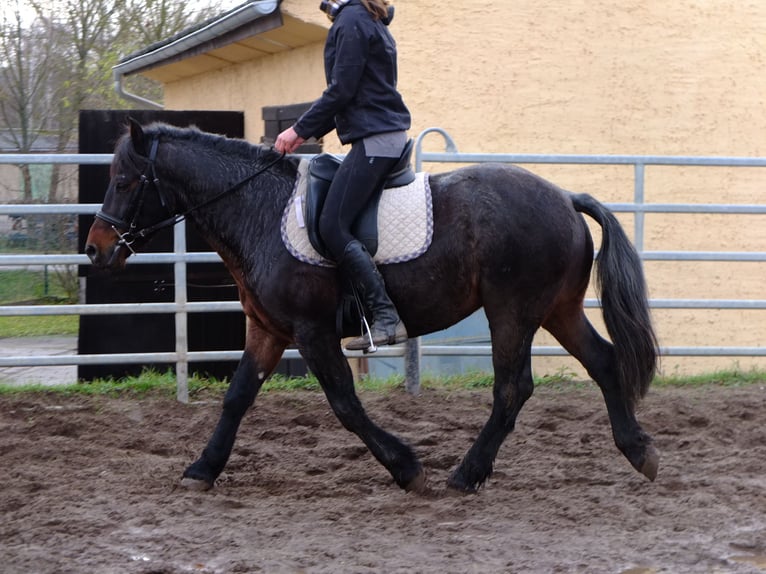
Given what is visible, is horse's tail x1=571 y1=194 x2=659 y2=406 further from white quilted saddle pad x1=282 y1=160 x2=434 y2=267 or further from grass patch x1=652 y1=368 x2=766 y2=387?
grass patch x1=652 y1=368 x2=766 y2=387

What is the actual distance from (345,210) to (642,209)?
142 inches

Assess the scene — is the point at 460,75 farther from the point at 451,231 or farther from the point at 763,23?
the point at 451,231

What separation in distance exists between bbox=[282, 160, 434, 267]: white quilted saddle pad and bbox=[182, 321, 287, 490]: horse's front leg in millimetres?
603

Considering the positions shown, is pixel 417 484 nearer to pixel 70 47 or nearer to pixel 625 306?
pixel 625 306

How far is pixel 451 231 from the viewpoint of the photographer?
5.07 metres

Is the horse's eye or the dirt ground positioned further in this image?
the horse's eye

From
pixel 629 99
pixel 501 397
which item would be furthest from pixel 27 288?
pixel 501 397

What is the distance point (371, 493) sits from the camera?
5098mm

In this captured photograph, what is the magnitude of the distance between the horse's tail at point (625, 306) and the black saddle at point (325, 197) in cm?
94

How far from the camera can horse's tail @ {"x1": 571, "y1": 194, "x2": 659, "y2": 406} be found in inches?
206

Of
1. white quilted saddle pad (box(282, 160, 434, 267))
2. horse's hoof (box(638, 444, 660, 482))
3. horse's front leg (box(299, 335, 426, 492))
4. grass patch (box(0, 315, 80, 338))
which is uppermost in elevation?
white quilted saddle pad (box(282, 160, 434, 267))

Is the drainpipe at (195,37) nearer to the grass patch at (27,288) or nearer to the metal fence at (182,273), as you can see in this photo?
the metal fence at (182,273)

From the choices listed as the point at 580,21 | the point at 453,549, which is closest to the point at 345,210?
the point at 453,549

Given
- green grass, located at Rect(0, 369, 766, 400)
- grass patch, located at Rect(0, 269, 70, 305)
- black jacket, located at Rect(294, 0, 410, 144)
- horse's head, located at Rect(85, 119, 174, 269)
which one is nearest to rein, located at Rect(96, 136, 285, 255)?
horse's head, located at Rect(85, 119, 174, 269)
